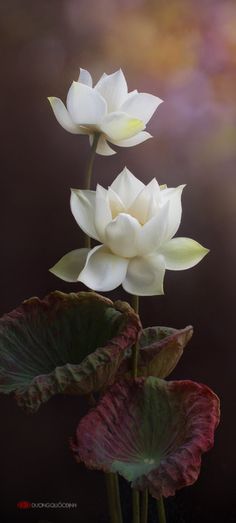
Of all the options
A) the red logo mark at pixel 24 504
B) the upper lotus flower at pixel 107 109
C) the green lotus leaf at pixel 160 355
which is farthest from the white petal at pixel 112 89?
the red logo mark at pixel 24 504

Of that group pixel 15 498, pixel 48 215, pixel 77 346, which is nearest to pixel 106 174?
pixel 48 215

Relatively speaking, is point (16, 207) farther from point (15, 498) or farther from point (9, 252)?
point (15, 498)

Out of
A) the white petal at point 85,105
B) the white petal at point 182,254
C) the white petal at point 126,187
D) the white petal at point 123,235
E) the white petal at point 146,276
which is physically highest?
the white petal at point 85,105

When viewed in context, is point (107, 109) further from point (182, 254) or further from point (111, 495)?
point (111, 495)

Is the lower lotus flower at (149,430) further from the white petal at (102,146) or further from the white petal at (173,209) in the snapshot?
the white petal at (102,146)

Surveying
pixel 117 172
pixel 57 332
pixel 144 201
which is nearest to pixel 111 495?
pixel 57 332
